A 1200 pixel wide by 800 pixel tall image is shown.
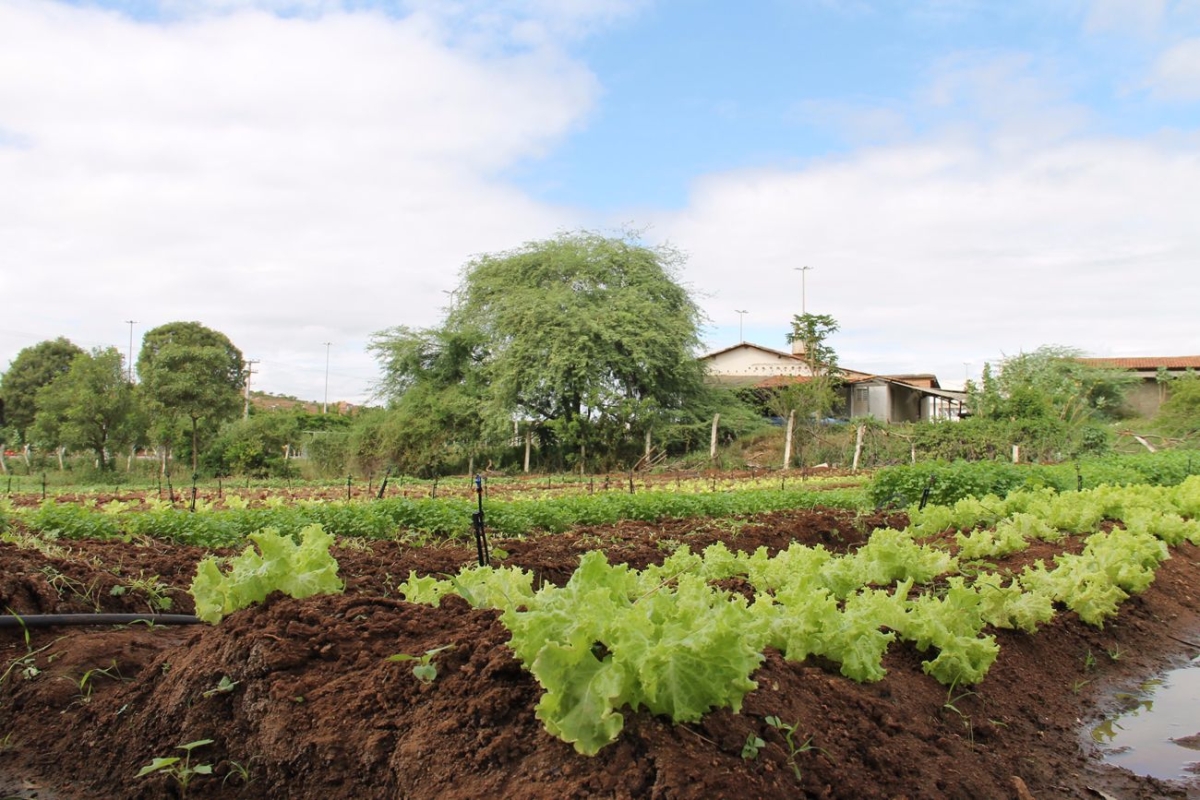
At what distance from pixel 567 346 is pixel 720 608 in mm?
26041

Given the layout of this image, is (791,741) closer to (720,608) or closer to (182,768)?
(720,608)

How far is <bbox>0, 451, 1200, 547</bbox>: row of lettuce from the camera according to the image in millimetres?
7855

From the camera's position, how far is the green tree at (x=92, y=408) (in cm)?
2923

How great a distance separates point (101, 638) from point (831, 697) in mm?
3263

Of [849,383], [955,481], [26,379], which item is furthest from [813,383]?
[26,379]

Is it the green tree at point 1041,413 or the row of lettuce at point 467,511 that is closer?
the row of lettuce at point 467,511

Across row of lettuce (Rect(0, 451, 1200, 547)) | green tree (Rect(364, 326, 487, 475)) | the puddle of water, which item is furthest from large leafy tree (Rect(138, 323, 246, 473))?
the puddle of water

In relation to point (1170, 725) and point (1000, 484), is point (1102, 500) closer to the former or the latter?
point (1000, 484)

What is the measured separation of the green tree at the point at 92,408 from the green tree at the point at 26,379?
1527cm

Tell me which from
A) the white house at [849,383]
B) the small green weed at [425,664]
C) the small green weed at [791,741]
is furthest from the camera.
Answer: the white house at [849,383]

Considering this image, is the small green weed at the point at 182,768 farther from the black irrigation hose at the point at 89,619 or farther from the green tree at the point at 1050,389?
the green tree at the point at 1050,389

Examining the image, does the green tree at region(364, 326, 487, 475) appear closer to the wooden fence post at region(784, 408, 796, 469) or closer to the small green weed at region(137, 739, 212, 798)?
the wooden fence post at region(784, 408, 796, 469)

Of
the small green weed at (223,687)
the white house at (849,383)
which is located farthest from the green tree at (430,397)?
the small green weed at (223,687)

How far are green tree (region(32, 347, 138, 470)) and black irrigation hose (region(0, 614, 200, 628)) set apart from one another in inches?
1110
